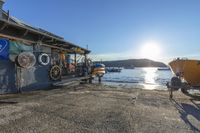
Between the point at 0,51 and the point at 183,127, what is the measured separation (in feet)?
26.8

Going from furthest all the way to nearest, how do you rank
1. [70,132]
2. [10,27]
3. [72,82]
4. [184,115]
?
[72,82] → [10,27] → [184,115] → [70,132]

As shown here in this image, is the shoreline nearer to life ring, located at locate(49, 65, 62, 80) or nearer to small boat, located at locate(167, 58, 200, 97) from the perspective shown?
life ring, located at locate(49, 65, 62, 80)

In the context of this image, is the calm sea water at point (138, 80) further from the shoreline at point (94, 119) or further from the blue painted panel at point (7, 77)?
the shoreline at point (94, 119)

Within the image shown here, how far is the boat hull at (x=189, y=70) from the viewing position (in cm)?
1276

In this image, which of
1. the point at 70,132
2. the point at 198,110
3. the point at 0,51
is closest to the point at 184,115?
the point at 198,110

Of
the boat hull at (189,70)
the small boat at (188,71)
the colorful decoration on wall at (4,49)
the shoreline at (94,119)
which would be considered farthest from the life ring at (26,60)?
the boat hull at (189,70)

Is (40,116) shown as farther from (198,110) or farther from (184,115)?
(198,110)

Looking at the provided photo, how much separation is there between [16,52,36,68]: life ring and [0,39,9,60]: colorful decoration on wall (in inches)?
23.3

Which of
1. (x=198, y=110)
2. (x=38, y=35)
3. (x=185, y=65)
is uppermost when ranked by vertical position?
(x=38, y=35)

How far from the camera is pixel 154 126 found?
211 inches

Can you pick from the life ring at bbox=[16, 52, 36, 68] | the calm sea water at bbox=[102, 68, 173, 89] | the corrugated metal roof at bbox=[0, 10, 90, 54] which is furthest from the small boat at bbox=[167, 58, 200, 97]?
the calm sea water at bbox=[102, 68, 173, 89]

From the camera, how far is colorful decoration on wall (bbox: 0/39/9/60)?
962 centimetres

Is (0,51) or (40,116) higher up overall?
(0,51)

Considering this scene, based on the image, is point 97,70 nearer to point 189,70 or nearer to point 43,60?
point 43,60
